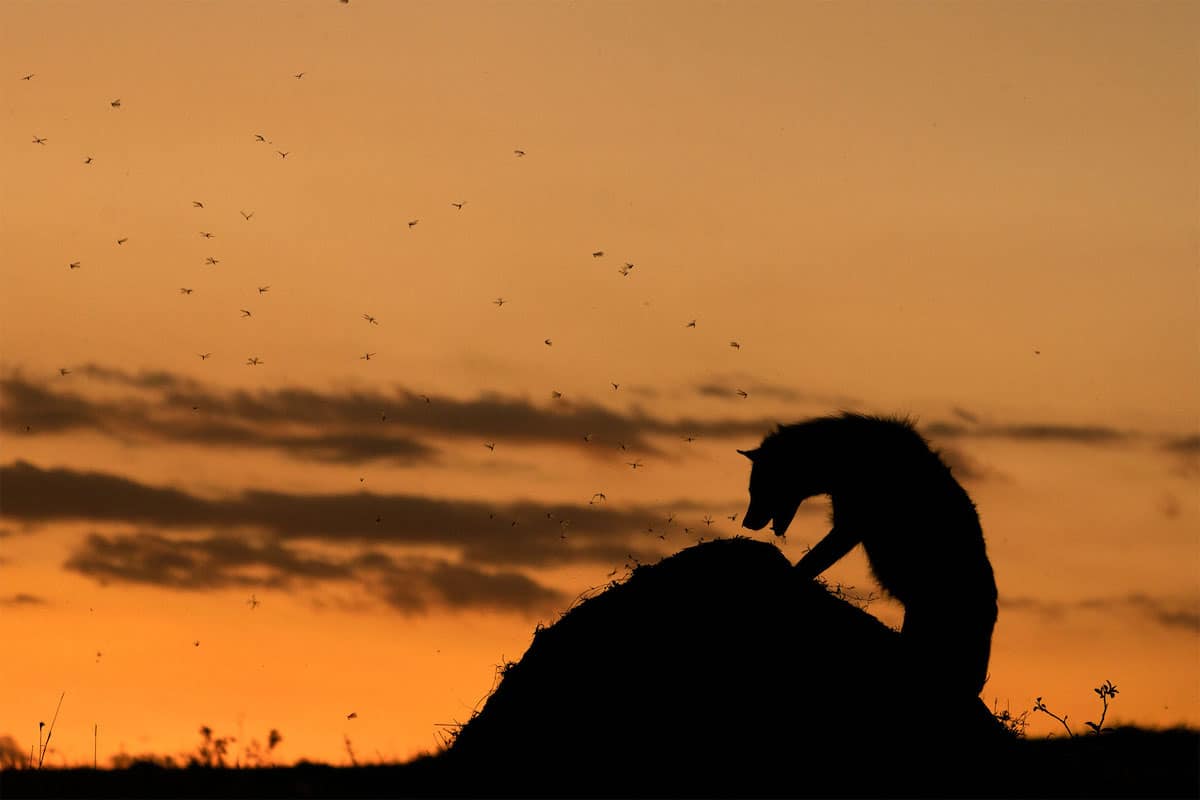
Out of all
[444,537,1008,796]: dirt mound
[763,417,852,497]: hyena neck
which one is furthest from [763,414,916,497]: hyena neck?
[444,537,1008,796]: dirt mound

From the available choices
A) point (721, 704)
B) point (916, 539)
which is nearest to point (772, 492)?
point (916, 539)

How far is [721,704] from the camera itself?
11.9 m

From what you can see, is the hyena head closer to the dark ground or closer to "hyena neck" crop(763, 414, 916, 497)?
"hyena neck" crop(763, 414, 916, 497)

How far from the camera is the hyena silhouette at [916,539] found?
13758 mm

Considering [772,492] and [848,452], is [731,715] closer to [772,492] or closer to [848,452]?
[848,452]

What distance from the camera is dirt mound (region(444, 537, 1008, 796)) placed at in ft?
38.4

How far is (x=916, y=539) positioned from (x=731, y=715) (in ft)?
10.1

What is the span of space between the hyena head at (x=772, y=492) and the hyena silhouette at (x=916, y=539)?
761 mm

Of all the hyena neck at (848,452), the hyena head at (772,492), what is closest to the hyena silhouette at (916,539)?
the hyena neck at (848,452)

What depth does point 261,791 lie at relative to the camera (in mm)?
14016

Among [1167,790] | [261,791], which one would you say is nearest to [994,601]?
[1167,790]

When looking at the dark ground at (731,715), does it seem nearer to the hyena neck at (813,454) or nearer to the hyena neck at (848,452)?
the hyena neck at (848,452)

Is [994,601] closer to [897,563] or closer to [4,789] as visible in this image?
[897,563]

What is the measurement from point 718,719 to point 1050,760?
3060 mm
